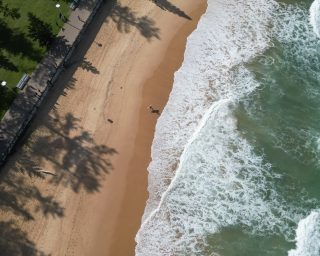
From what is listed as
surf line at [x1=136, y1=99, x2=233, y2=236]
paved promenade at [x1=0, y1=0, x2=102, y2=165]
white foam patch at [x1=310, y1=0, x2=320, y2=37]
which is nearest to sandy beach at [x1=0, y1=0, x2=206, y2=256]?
paved promenade at [x1=0, y1=0, x2=102, y2=165]

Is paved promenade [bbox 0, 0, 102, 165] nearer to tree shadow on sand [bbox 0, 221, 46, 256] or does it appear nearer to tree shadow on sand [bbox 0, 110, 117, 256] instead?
tree shadow on sand [bbox 0, 110, 117, 256]

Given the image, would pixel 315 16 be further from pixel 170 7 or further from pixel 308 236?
pixel 308 236

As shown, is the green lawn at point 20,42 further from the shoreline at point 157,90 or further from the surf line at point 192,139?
the surf line at point 192,139

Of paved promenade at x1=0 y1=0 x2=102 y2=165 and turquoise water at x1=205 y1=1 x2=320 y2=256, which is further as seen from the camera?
paved promenade at x1=0 y1=0 x2=102 y2=165

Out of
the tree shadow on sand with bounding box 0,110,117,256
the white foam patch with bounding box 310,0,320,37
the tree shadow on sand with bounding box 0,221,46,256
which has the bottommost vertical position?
the tree shadow on sand with bounding box 0,221,46,256

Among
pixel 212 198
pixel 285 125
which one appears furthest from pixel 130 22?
pixel 212 198

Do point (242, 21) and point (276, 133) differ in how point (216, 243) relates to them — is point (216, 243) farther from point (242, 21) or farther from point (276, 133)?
point (242, 21)

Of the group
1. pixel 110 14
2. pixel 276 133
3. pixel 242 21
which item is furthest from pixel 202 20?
pixel 276 133
